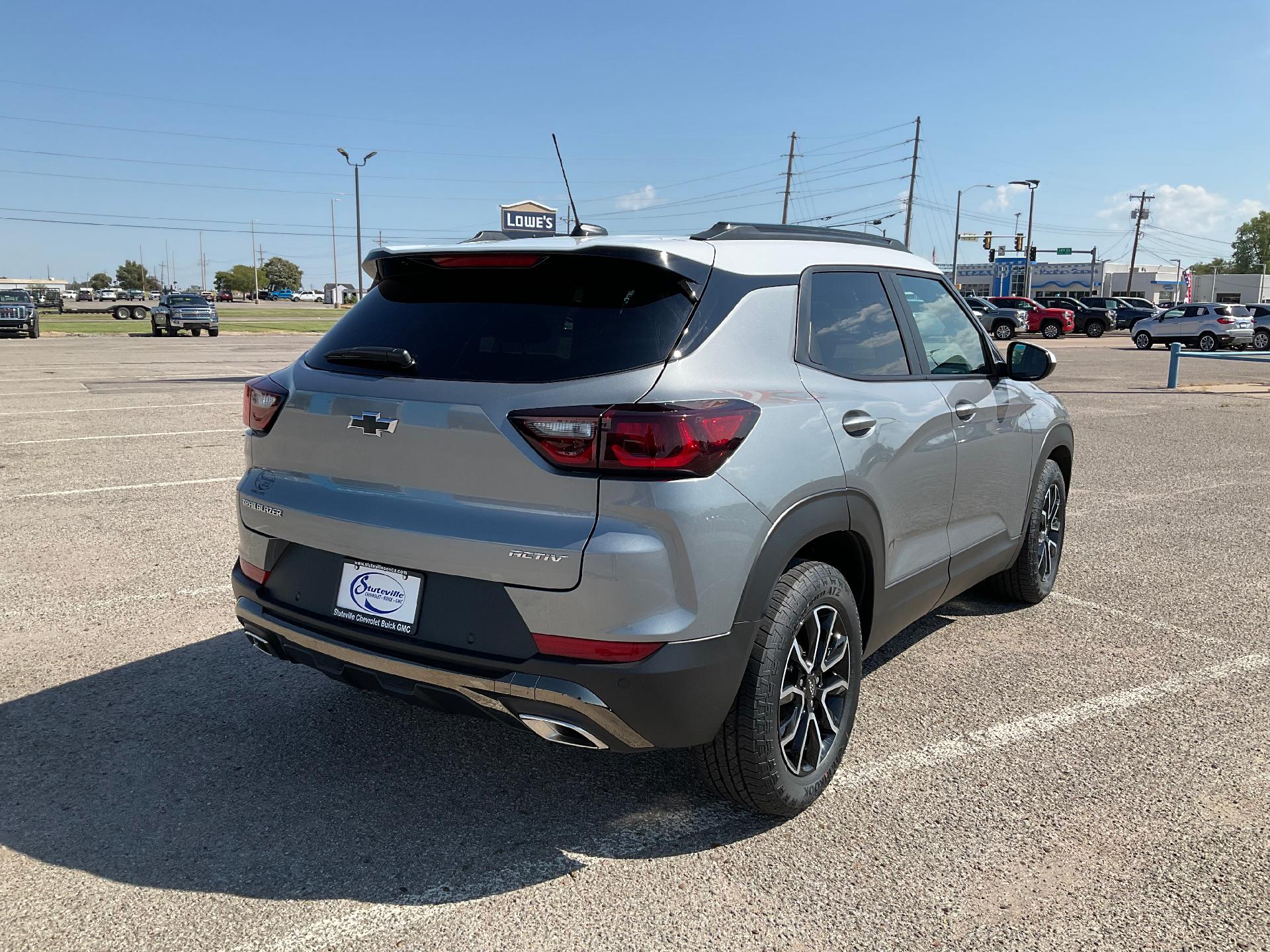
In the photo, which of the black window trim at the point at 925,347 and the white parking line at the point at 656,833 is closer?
the white parking line at the point at 656,833

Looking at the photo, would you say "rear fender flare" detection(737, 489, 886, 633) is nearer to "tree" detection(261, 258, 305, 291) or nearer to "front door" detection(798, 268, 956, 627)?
"front door" detection(798, 268, 956, 627)

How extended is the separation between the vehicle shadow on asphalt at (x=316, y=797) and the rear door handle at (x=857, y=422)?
1.28m

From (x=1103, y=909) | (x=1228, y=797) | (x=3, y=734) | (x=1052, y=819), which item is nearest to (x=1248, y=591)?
(x=1228, y=797)

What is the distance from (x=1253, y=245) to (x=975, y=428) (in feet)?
661

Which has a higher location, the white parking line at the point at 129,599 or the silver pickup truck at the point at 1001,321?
the silver pickup truck at the point at 1001,321

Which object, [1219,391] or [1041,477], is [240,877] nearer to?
[1041,477]

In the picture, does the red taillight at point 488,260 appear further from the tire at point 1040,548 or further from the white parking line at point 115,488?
the white parking line at point 115,488

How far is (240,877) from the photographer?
2805mm

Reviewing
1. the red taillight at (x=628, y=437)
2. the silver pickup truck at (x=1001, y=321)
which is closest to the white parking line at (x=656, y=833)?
the red taillight at (x=628, y=437)

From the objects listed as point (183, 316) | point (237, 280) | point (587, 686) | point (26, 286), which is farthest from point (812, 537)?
point (237, 280)

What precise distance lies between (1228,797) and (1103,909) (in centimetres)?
95

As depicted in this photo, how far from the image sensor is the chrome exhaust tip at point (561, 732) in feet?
8.87

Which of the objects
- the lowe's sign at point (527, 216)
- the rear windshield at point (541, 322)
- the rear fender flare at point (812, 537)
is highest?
the lowe's sign at point (527, 216)

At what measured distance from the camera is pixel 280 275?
18612 cm
